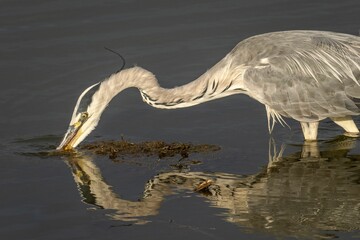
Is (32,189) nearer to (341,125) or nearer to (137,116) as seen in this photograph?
(137,116)

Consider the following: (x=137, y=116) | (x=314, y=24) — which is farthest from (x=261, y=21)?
(x=137, y=116)

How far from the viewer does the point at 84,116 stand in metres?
9.74

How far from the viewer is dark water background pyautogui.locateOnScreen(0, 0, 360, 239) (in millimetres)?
7648

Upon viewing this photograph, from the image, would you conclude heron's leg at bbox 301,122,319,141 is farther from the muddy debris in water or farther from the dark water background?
the muddy debris in water

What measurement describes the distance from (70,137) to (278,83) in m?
2.29

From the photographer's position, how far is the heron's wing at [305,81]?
9.55 m

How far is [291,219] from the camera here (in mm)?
7480

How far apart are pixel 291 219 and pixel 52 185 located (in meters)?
2.50

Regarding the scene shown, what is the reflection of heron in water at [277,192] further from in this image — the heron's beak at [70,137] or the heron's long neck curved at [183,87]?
the heron's long neck curved at [183,87]

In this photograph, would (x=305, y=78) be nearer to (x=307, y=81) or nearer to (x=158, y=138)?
(x=307, y=81)

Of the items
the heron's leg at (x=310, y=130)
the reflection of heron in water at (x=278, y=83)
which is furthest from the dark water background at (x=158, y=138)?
the reflection of heron in water at (x=278, y=83)

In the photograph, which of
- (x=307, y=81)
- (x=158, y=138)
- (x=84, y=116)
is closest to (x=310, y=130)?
(x=307, y=81)

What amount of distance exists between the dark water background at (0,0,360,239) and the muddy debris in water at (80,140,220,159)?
107 mm

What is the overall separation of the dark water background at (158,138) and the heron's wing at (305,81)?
40 centimetres
